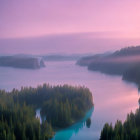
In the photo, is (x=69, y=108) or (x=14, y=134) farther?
(x=69, y=108)

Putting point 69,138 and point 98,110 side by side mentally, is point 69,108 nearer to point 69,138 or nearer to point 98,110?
point 69,138

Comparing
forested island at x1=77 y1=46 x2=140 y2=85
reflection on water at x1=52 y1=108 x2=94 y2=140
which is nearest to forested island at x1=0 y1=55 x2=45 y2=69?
forested island at x1=77 y1=46 x2=140 y2=85

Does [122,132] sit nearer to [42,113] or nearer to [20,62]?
[42,113]

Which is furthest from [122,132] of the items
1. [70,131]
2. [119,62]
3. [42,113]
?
[119,62]

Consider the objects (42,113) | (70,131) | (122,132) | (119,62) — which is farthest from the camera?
(119,62)

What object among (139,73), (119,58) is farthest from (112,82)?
(119,58)

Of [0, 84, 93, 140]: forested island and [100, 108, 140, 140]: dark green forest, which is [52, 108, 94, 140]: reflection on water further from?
[100, 108, 140, 140]: dark green forest

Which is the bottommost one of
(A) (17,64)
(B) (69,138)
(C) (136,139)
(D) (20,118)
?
(B) (69,138)

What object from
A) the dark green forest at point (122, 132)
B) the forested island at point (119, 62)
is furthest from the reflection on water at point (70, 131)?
→ the forested island at point (119, 62)
